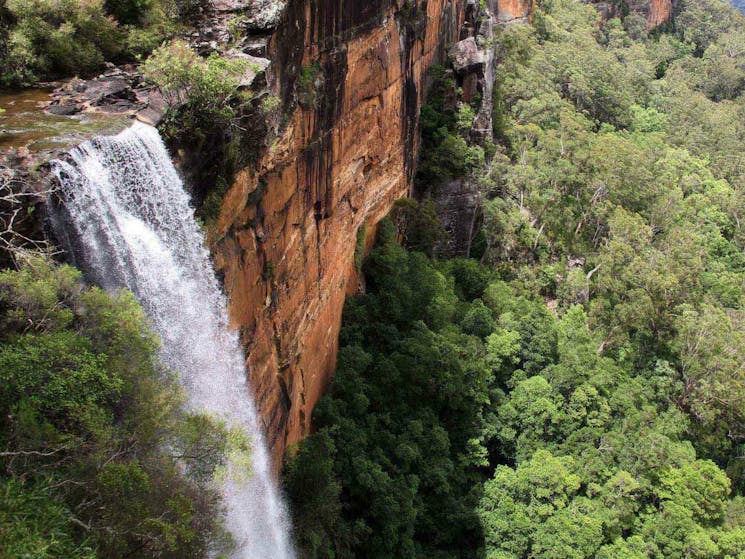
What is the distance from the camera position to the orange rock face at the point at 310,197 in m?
15.0

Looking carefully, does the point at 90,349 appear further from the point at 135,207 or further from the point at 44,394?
the point at 135,207

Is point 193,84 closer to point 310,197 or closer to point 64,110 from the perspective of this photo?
point 64,110

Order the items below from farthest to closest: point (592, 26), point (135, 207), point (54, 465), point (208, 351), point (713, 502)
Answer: point (592, 26) < point (713, 502) < point (208, 351) < point (135, 207) < point (54, 465)

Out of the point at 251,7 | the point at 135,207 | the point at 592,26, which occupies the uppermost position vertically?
the point at 251,7

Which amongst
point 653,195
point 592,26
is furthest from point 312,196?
point 592,26

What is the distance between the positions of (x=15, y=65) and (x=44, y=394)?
8.68 m

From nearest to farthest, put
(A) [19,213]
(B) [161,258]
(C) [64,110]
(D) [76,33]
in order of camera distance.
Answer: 1. (A) [19,213]
2. (B) [161,258]
3. (C) [64,110]
4. (D) [76,33]

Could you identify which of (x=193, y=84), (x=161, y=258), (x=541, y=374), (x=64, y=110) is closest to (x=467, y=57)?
(x=541, y=374)

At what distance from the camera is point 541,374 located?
24.9 meters

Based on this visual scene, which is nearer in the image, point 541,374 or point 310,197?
point 310,197

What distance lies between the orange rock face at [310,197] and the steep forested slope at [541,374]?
5.38 feet

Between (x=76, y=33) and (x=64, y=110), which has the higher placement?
(x=76, y=33)

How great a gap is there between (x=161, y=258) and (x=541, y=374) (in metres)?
17.1

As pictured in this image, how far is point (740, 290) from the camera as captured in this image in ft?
110
